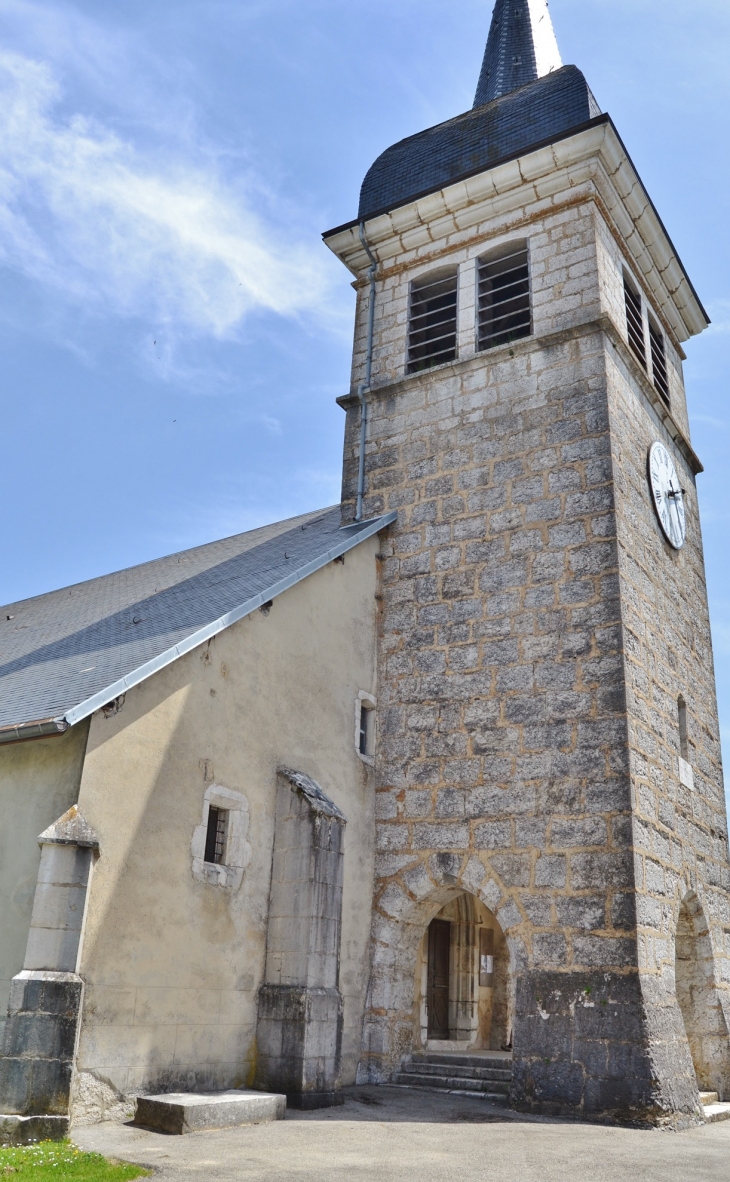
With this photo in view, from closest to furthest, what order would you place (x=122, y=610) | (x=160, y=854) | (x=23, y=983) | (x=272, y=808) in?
(x=23, y=983) → (x=160, y=854) → (x=272, y=808) → (x=122, y=610)

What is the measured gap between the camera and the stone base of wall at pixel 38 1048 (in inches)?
225

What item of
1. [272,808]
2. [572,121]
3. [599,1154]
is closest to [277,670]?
[272,808]

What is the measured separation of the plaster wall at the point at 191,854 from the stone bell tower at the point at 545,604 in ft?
3.29

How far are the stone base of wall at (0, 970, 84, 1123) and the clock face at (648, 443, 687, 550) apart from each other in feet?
25.5

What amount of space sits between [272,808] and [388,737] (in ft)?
6.74

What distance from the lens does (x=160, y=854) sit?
7090 mm

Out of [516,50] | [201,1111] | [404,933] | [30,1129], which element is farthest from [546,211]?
[30,1129]

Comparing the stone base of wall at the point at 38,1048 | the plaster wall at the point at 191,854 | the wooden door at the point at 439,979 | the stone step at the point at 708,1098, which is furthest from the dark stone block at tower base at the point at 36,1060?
the wooden door at the point at 439,979

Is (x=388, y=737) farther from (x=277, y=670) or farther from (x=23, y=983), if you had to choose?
(x=23, y=983)

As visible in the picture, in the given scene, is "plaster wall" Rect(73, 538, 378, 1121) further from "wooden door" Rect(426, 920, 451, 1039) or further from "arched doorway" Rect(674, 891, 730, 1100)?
"arched doorway" Rect(674, 891, 730, 1100)

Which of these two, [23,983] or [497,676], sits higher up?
[497,676]

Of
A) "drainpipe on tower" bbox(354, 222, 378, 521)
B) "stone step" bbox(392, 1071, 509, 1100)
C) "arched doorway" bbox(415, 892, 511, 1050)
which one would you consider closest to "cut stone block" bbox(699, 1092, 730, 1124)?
"stone step" bbox(392, 1071, 509, 1100)

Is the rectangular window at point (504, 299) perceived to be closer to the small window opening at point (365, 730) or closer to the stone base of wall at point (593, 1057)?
the small window opening at point (365, 730)

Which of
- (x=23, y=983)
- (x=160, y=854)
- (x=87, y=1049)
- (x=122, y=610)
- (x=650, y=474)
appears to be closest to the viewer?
(x=23, y=983)
